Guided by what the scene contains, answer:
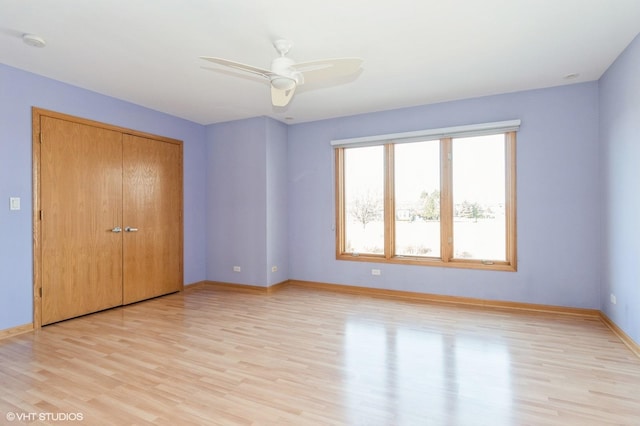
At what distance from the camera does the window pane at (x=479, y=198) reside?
424 cm

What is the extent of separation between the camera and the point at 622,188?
3125 mm

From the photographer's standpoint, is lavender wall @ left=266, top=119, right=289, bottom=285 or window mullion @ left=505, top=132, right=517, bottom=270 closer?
window mullion @ left=505, top=132, right=517, bottom=270

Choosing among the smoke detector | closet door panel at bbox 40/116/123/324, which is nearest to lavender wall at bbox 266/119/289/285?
closet door panel at bbox 40/116/123/324

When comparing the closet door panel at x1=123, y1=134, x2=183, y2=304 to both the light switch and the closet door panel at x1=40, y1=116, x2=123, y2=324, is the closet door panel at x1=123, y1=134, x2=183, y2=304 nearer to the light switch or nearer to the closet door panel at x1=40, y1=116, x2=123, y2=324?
the closet door panel at x1=40, y1=116, x2=123, y2=324

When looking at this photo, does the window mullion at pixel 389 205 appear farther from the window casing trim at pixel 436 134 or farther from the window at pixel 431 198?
the window casing trim at pixel 436 134

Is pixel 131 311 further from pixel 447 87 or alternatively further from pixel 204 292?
pixel 447 87

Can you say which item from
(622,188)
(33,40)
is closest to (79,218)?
(33,40)

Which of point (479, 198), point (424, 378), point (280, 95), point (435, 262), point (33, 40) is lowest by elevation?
point (424, 378)

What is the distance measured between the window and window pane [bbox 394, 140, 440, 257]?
0.01m

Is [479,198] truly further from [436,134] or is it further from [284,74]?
[284,74]

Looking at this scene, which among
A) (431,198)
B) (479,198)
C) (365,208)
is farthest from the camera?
(365,208)

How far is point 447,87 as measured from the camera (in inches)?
155

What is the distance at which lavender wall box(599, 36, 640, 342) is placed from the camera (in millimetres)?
2846

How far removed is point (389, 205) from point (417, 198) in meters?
0.42
